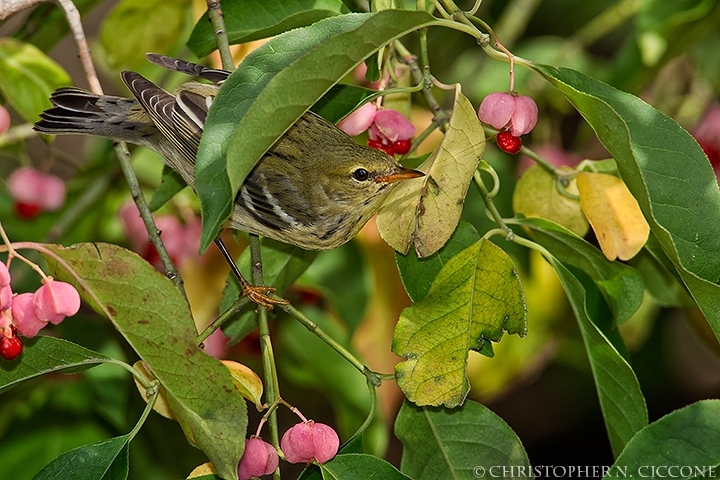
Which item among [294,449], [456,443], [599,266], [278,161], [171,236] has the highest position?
[599,266]

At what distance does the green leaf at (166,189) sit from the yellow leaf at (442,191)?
77 centimetres

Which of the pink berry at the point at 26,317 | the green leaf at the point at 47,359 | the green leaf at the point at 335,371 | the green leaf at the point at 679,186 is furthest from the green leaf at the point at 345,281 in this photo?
the green leaf at the point at 679,186

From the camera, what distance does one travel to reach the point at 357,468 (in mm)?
1968

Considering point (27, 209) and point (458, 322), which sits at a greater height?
point (458, 322)

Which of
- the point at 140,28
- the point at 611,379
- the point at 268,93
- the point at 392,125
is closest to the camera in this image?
the point at 268,93

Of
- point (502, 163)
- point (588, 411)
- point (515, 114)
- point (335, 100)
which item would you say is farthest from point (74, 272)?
point (588, 411)

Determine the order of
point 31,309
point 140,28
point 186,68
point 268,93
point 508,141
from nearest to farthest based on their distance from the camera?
1. point 268,93
2. point 31,309
3. point 508,141
4. point 186,68
5. point 140,28

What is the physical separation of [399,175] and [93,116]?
3.80 feet

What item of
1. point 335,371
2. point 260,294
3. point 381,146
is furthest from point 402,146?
point 335,371

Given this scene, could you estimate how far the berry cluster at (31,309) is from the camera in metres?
1.83

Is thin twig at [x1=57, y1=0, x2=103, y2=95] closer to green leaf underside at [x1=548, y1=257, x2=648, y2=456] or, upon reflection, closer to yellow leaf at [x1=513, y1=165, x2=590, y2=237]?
yellow leaf at [x1=513, y1=165, x2=590, y2=237]

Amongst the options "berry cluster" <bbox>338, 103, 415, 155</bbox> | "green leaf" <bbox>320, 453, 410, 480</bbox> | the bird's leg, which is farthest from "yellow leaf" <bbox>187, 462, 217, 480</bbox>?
"berry cluster" <bbox>338, 103, 415, 155</bbox>

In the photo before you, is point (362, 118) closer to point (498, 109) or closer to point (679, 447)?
point (498, 109)

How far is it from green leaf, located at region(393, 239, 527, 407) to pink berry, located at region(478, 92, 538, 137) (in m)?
0.29
